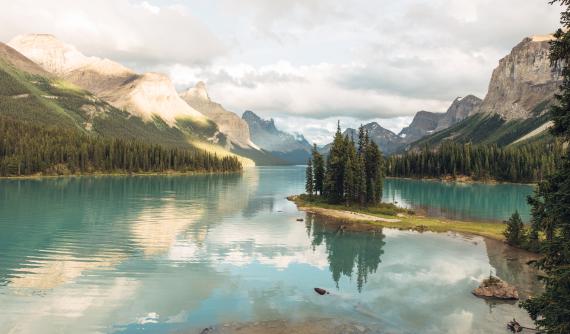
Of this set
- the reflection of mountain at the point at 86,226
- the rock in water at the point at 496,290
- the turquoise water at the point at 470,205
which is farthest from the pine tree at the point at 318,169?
the rock in water at the point at 496,290

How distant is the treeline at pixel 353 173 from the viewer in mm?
120750

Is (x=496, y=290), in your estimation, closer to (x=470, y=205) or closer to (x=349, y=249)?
(x=349, y=249)

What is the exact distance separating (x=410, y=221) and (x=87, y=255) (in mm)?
70133

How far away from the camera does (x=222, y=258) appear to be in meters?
64.4

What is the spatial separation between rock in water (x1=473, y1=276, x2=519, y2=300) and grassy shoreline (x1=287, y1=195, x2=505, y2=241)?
38.2m

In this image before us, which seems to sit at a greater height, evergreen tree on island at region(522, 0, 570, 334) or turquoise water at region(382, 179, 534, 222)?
evergreen tree on island at region(522, 0, 570, 334)

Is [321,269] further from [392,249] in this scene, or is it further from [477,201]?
[477,201]

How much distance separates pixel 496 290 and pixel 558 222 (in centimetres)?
2628

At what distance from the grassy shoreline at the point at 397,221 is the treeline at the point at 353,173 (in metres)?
4.37

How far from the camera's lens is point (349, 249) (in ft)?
240

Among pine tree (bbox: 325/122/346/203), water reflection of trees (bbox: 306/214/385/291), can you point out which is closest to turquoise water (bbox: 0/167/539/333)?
water reflection of trees (bbox: 306/214/385/291)

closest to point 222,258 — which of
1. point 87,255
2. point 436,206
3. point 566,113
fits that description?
point 87,255

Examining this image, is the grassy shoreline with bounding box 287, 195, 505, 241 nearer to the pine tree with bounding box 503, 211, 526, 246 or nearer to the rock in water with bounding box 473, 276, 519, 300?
the pine tree with bounding box 503, 211, 526, 246

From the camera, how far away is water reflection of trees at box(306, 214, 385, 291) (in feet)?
195
